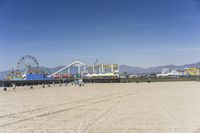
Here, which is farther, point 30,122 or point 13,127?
point 30,122

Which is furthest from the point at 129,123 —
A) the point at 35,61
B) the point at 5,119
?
the point at 35,61

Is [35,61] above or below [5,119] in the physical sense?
above

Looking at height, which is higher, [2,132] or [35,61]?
[35,61]

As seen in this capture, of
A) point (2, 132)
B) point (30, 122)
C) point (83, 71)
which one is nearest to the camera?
point (2, 132)

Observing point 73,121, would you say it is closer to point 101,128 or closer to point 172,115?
point 101,128

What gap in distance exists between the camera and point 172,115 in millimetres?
10844

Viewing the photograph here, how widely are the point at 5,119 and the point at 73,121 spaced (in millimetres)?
2573

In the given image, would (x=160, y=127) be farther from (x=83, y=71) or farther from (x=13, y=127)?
(x=83, y=71)

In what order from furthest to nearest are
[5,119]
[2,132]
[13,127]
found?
[5,119] → [13,127] → [2,132]

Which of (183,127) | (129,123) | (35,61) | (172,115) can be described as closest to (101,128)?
(129,123)

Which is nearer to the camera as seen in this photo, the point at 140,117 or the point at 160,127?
the point at 160,127

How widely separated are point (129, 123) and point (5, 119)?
449cm

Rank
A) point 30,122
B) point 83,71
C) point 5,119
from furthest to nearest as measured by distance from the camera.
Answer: point 83,71 → point 5,119 → point 30,122

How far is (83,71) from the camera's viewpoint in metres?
142
